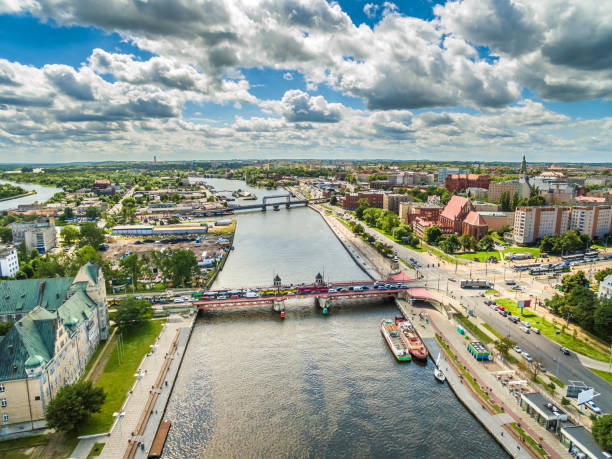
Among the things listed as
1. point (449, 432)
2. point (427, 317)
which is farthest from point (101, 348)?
point (427, 317)

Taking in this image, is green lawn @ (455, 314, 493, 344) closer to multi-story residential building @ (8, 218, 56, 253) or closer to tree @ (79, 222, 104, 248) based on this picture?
tree @ (79, 222, 104, 248)

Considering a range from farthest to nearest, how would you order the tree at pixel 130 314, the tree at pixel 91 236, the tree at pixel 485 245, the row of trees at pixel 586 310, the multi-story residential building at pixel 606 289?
the tree at pixel 91 236
the tree at pixel 485 245
the multi-story residential building at pixel 606 289
the tree at pixel 130 314
the row of trees at pixel 586 310

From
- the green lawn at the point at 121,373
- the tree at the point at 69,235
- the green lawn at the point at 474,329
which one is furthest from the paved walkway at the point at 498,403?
the tree at the point at 69,235

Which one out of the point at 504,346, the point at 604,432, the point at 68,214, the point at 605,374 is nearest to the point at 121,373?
the point at 504,346

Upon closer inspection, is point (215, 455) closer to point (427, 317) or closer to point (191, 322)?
point (191, 322)

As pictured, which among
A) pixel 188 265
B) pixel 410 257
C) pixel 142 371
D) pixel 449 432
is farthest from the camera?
pixel 410 257

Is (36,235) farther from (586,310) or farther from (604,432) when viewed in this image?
(586,310)

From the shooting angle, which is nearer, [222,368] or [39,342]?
[39,342]

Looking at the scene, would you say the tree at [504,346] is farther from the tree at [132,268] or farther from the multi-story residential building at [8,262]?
the multi-story residential building at [8,262]
